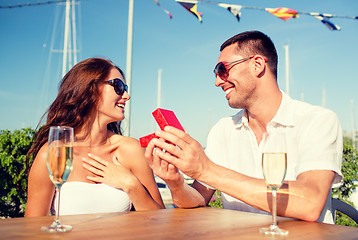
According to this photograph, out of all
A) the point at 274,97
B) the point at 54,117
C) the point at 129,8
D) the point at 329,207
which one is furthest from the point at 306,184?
the point at 129,8

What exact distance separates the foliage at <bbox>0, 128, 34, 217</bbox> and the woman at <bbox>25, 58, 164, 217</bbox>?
228cm

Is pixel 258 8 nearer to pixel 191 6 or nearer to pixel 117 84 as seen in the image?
pixel 191 6

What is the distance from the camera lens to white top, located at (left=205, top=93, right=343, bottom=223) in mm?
2275

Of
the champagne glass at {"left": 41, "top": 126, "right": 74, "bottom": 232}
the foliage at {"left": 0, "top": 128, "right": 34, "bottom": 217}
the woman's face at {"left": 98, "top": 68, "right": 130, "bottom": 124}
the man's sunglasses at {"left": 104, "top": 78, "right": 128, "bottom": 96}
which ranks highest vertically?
the man's sunglasses at {"left": 104, "top": 78, "right": 128, "bottom": 96}

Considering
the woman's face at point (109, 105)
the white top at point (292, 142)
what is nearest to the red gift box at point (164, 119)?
the white top at point (292, 142)

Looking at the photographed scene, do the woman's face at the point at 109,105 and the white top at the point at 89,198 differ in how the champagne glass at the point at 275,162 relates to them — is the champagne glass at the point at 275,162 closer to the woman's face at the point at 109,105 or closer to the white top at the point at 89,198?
the white top at the point at 89,198

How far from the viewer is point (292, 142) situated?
2.75 meters

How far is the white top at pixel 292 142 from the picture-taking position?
7.47 feet

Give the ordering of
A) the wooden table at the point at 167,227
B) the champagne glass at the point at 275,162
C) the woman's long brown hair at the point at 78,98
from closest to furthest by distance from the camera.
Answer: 1. the wooden table at the point at 167,227
2. the champagne glass at the point at 275,162
3. the woman's long brown hair at the point at 78,98

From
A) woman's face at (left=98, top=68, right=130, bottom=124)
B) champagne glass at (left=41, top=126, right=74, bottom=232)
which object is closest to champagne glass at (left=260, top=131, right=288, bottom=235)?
champagne glass at (left=41, top=126, right=74, bottom=232)

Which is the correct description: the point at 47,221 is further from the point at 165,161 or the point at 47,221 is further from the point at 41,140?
the point at 41,140

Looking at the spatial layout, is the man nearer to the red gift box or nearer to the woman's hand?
the red gift box

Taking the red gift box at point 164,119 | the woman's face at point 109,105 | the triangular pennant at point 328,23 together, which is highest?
the triangular pennant at point 328,23

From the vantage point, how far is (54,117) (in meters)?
3.48
